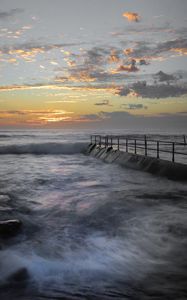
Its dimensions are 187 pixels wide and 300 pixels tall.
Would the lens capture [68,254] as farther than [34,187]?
No

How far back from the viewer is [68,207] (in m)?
12.9

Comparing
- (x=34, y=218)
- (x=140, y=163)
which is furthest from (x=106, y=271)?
(x=140, y=163)

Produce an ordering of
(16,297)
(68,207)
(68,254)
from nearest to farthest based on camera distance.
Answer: (16,297)
(68,254)
(68,207)

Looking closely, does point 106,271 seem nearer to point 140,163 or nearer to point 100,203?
point 100,203

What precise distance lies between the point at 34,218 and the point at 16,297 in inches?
226

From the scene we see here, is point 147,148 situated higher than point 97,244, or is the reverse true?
point 147,148

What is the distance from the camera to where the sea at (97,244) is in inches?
239

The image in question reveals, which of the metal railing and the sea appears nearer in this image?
the sea

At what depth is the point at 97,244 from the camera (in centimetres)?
855

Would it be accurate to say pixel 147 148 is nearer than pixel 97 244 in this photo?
No

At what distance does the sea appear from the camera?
607cm

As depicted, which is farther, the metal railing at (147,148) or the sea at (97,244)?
the metal railing at (147,148)

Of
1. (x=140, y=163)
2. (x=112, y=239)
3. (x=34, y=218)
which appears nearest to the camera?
(x=112, y=239)

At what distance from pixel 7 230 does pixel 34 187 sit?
8554mm
